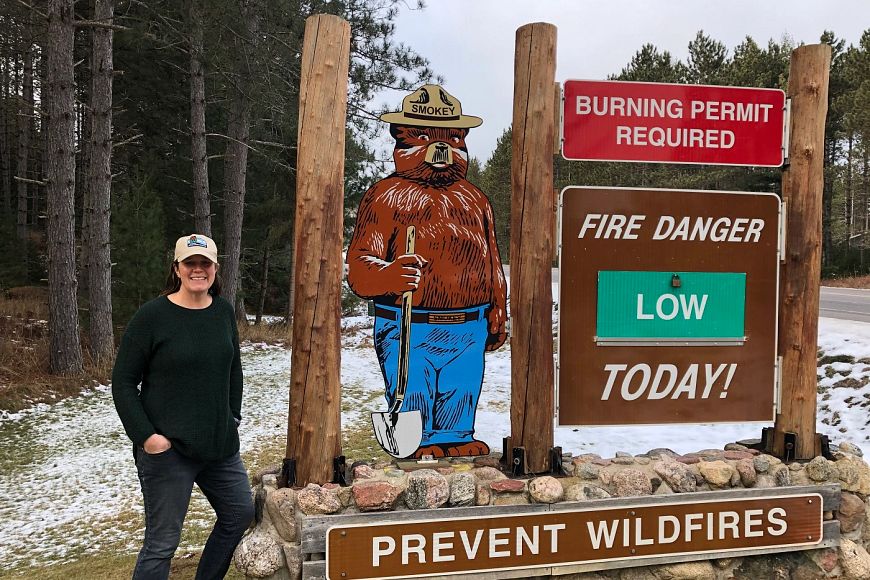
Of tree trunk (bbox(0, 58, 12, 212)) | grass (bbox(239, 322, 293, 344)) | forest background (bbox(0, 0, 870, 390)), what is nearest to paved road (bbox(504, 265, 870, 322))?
forest background (bbox(0, 0, 870, 390))

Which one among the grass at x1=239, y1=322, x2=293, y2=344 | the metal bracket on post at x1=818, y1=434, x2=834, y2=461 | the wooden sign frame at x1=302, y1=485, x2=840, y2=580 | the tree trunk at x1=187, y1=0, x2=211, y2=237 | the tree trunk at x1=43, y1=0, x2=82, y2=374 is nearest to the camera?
the wooden sign frame at x1=302, y1=485, x2=840, y2=580

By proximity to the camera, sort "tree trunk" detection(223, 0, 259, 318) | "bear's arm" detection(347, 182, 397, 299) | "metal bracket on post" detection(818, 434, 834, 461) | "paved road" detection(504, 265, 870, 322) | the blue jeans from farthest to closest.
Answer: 1. "tree trunk" detection(223, 0, 259, 318)
2. "paved road" detection(504, 265, 870, 322)
3. "metal bracket on post" detection(818, 434, 834, 461)
4. "bear's arm" detection(347, 182, 397, 299)
5. the blue jeans

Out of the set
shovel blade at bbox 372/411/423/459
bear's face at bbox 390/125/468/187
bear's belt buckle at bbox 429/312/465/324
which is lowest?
shovel blade at bbox 372/411/423/459

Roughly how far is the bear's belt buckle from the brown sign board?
1.09 m

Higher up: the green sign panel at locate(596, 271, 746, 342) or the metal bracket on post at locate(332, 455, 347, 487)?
the green sign panel at locate(596, 271, 746, 342)

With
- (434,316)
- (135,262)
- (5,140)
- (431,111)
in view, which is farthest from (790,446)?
(5,140)

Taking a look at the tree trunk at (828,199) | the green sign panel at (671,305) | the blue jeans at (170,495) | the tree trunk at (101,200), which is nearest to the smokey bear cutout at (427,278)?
the green sign panel at (671,305)

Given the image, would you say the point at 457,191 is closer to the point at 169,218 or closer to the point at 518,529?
the point at 518,529

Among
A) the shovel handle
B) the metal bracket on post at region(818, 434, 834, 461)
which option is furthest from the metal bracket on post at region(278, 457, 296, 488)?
the metal bracket on post at region(818, 434, 834, 461)

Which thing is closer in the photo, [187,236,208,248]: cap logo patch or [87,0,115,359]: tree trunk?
[187,236,208,248]: cap logo patch

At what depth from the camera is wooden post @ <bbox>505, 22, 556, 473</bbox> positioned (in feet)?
10.8

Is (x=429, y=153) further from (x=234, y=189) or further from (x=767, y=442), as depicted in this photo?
(x=234, y=189)

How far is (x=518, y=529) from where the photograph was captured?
3.10 m

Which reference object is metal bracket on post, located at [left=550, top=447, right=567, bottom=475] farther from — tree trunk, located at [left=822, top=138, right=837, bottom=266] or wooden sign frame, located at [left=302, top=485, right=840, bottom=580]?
tree trunk, located at [left=822, top=138, right=837, bottom=266]
